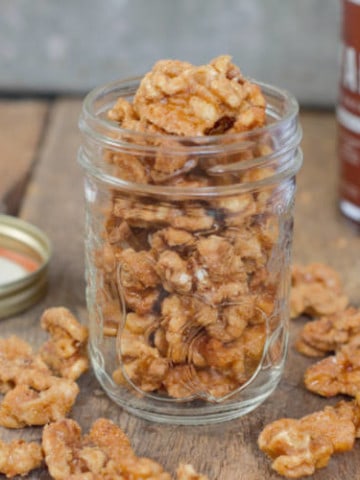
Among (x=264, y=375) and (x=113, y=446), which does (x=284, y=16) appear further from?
(x=113, y=446)

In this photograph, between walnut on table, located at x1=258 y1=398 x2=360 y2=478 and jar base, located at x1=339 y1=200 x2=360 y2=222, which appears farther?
jar base, located at x1=339 y1=200 x2=360 y2=222

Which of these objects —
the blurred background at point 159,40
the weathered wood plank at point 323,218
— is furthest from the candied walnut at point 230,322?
the blurred background at point 159,40

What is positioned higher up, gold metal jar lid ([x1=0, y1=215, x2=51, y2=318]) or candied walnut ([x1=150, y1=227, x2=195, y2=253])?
candied walnut ([x1=150, y1=227, x2=195, y2=253])

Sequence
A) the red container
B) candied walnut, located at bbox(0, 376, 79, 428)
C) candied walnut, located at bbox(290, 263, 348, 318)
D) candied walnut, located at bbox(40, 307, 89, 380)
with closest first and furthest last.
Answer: candied walnut, located at bbox(0, 376, 79, 428) → candied walnut, located at bbox(40, 307, 89, 380) → candied walnut, located at bbox(290, 263, 348, 318) → the red container

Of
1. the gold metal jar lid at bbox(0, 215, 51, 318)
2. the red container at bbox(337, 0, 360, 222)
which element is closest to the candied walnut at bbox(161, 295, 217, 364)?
the gold metal jar lid at bbox(0, 215, 51, 318)

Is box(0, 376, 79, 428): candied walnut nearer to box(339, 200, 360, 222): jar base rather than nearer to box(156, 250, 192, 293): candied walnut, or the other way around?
box(156, 250, 192, 293): candied walnut

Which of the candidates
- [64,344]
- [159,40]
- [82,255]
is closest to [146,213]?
A: [64,344]

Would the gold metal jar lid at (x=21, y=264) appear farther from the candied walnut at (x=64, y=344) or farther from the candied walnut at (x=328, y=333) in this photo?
the candied walnut at (x=328, y=333)

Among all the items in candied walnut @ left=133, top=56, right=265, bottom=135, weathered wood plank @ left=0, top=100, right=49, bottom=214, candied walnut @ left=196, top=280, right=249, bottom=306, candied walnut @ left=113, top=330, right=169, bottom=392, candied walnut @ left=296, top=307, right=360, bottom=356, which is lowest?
weathered wood plank @ left=0, top=100, right=49, bottom=214
